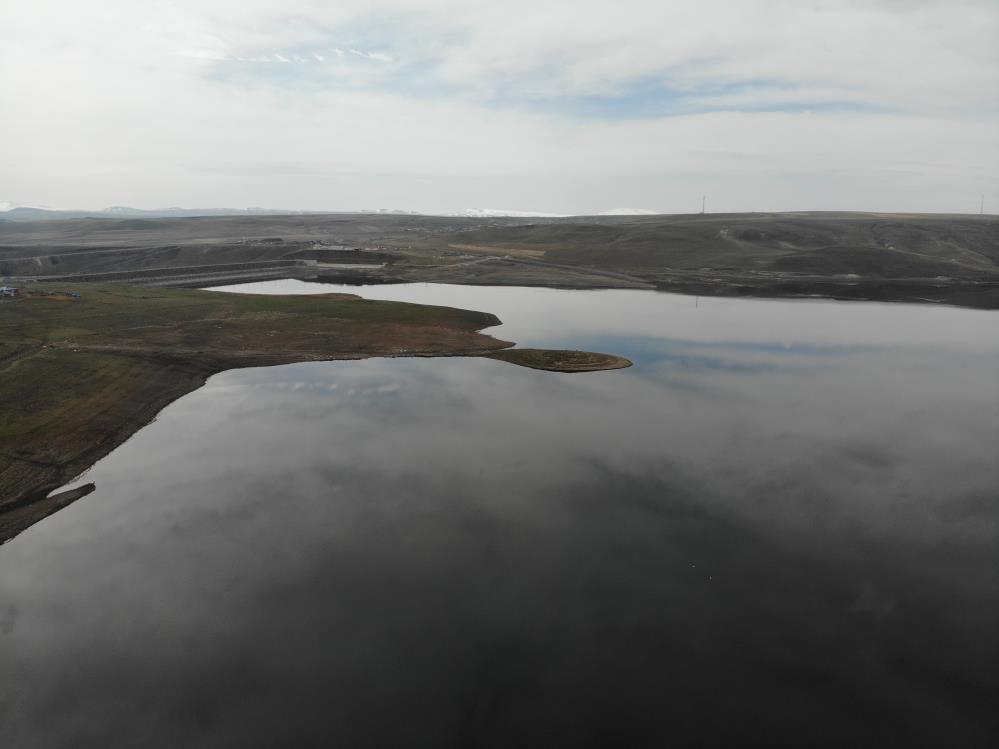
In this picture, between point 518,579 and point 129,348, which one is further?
point 129,348

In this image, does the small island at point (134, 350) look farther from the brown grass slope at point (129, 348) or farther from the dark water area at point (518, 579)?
the dark water area at point (518, 579)

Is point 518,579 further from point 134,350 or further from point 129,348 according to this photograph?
point 129,348

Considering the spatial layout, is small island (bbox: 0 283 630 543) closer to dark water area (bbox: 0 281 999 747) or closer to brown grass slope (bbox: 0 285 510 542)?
brown grass slope (bbox: 0 285 510 542)

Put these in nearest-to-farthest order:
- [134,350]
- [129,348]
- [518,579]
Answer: [518,579] < [134,350] < [129,348]

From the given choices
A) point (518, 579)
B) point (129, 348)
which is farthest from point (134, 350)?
point (518, 579)

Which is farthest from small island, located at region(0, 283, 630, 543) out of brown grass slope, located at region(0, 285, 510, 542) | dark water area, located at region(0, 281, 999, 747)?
dark water area, located at region(0, 281, 999, 747)

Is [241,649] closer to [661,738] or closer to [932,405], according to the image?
[661,738]

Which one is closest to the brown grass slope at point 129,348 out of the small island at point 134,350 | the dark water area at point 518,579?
the small island at point 134,350
